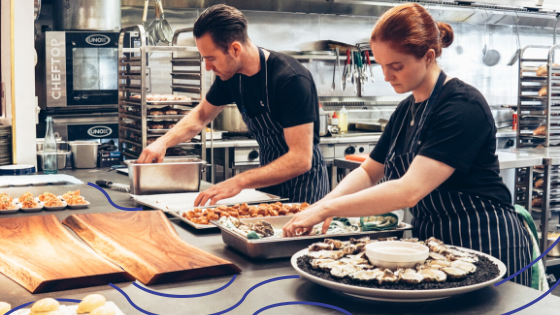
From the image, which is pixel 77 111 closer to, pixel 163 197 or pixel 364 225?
pixel 163 197

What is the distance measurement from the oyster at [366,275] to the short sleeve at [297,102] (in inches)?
48.2

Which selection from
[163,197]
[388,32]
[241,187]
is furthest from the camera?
[163,197]

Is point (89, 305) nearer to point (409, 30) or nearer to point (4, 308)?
point (4, 308)

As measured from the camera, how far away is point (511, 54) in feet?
25.4

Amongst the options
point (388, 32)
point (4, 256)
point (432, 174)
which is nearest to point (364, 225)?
point (432, 174)

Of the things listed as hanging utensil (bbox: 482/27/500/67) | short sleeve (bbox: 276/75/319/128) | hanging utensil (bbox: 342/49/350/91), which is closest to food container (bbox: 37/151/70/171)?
short sleeve (bbox: 276/75/319/128)

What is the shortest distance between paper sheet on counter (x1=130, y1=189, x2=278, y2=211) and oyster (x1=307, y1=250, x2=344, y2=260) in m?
0.98

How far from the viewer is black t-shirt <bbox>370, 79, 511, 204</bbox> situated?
1604 millimetres

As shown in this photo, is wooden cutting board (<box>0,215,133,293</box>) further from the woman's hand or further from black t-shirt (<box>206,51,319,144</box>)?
black t-shirt (<box>206,51,319,144</box>)

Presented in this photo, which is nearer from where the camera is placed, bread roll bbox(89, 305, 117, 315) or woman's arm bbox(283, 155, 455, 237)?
bread roll bbox(89, 305, 117, 315)

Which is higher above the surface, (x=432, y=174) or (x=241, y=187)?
(x=432, y=174)

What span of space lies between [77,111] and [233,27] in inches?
116

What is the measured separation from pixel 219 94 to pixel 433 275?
1.85 metres

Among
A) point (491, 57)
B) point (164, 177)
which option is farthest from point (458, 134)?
point (491, 57)
